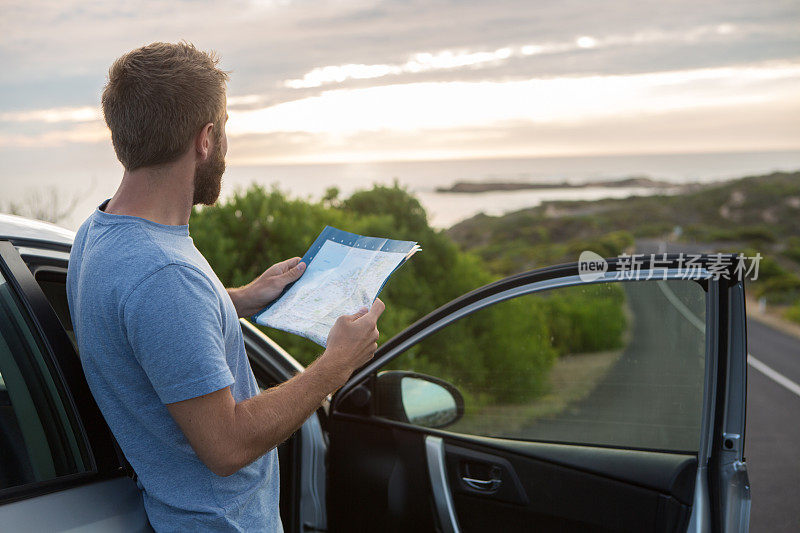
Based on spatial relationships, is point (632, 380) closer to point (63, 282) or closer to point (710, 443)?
point (710, 443)

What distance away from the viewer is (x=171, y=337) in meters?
1.37

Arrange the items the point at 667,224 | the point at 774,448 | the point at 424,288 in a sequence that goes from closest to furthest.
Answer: the point at 424,288 → the point at 774,448 → the point at 667,224

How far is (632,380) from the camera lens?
2.25 m

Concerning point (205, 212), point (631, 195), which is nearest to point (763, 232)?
point (631, 195)

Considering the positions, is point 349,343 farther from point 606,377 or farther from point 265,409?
point 606,377

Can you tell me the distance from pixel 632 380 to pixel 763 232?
83202 millimetres

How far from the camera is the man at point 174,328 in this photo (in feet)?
4.54

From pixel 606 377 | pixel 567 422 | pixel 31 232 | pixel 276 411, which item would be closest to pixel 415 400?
pixel 567 422

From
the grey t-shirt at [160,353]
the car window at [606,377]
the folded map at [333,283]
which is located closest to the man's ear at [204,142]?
the grey t-shirt at [160,353]

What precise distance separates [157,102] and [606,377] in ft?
5.60

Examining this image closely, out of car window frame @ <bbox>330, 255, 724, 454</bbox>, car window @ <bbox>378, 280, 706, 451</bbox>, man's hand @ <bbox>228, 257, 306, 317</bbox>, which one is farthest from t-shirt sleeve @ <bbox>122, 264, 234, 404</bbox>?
car window @ <bbox>378, 280, 706, 451</bbox>

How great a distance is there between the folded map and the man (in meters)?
0.07

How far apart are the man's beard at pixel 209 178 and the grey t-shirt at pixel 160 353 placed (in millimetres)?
99

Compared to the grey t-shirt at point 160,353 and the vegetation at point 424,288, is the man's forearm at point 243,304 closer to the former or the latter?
the grey t-shirt at point 160,353
